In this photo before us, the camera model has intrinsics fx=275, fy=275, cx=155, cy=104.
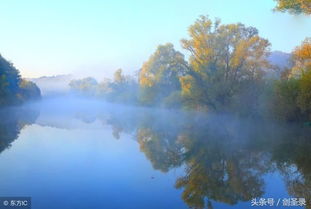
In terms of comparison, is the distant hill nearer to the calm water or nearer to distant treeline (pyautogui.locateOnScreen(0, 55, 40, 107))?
the calm water

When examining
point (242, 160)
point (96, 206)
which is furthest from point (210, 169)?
point (96, 206)

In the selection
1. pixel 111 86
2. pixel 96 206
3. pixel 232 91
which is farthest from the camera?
pixel 111 86

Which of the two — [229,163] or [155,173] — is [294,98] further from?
[155,173]

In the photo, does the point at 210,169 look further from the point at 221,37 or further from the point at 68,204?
the point at 221,37

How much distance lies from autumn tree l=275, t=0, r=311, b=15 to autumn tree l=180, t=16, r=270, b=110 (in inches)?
488

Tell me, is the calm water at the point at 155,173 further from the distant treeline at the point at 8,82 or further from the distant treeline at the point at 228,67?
the distant treeline at the point at 8,82

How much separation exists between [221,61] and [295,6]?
14796 mm

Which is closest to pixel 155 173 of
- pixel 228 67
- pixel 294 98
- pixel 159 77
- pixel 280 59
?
pixel 294 98

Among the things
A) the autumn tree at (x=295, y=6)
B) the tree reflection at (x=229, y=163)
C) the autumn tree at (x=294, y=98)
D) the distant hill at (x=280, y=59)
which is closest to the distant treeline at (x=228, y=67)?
the autumn tree at (x=294, y=98)

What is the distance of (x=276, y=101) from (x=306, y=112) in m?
2.32

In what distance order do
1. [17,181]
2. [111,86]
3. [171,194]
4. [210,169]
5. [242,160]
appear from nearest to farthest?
[171,194]
[17,181]
[210,169]
[242,160]
[111,86]

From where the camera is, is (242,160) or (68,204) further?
(242,160)

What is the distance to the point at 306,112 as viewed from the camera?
21.0 metres

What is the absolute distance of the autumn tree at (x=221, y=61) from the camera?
1165 inches
